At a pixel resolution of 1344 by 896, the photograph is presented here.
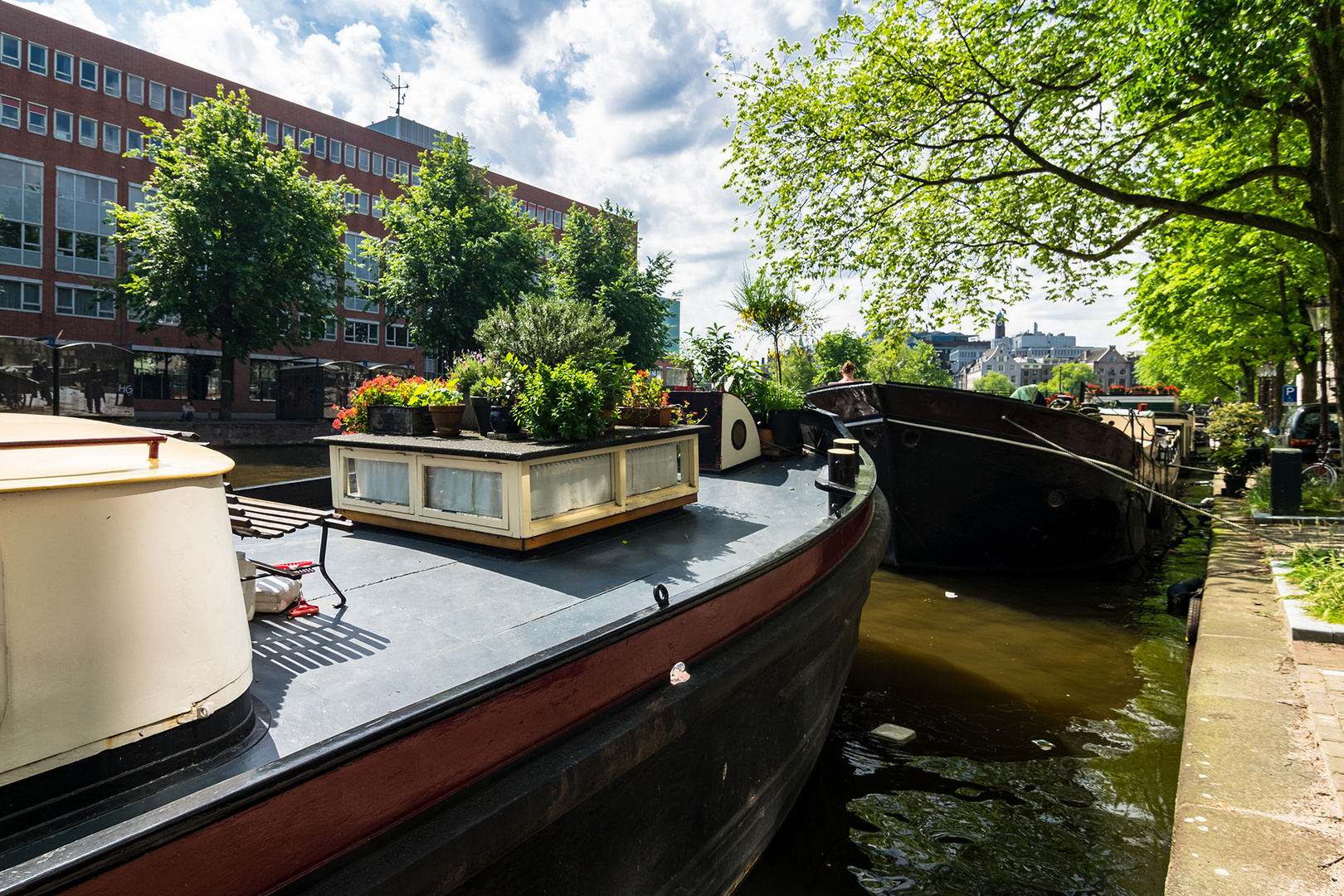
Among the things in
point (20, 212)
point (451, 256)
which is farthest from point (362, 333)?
point (451, 256)

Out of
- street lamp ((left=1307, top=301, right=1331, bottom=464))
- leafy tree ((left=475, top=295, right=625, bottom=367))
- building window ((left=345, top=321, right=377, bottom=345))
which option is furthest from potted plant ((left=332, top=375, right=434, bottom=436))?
building window ((left=345, top=321, right=377, bottom=345))

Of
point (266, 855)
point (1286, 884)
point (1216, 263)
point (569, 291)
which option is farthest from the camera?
point (569, 291)

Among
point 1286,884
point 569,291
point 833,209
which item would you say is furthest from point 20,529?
point 569,291

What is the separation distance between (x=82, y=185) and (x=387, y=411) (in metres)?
38.5

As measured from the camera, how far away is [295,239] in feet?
85.6

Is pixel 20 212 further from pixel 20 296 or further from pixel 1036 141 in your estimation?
pixel 1036 141

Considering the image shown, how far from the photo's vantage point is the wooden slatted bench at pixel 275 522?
3123mm

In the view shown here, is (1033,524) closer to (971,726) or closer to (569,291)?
(971,726)

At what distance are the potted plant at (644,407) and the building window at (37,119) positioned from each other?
39.7 m

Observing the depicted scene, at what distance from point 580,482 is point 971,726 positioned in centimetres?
371

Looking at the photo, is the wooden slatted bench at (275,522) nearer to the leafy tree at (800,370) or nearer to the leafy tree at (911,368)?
the leafy tree at (800,370)

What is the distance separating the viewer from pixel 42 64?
31.0 metres

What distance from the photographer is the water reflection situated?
3.95 meters

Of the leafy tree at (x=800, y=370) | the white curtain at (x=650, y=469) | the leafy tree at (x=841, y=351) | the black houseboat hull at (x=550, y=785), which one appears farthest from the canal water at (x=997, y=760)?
the leafy tree at (x=841, y=351)
